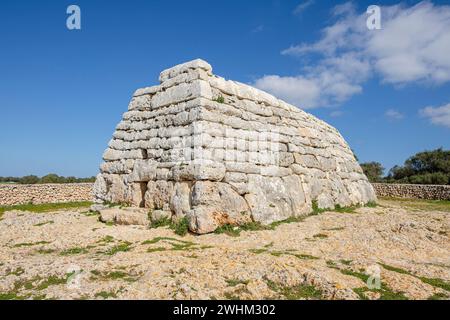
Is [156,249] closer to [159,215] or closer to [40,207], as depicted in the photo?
[159,215]

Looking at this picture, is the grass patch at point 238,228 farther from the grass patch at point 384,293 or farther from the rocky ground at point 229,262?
the grass patch at point 384,293

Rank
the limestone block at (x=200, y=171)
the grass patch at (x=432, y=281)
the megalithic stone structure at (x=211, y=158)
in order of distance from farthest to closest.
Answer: the megalithic stone structure at (x=211, y=158) < the limestone block at (x=200, y=171) < the grass patch at (x=432, y=281)

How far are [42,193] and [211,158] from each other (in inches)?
681

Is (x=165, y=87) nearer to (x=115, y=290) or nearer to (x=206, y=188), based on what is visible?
(x=206, y=188)

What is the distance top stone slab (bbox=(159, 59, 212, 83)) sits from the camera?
10422mm

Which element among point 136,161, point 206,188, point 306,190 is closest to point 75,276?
point 206,188

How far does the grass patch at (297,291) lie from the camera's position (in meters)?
4.59

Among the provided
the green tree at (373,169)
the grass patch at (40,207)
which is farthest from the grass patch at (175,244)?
the green tree at (373,169)

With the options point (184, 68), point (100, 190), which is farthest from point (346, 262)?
point (100, 190)

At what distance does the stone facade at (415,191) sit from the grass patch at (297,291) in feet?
70.7

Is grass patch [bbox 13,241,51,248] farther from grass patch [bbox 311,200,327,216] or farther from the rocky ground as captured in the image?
grass patch [bbox 311,200,327,216]

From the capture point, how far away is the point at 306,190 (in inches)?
456

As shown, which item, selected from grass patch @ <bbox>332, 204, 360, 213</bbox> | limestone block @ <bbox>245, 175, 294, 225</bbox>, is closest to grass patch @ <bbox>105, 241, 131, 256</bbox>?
limestone block @ <bbox>245, 175, 294, 225</bbox>

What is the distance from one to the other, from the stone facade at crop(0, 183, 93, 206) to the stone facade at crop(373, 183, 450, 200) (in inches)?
A: 840
